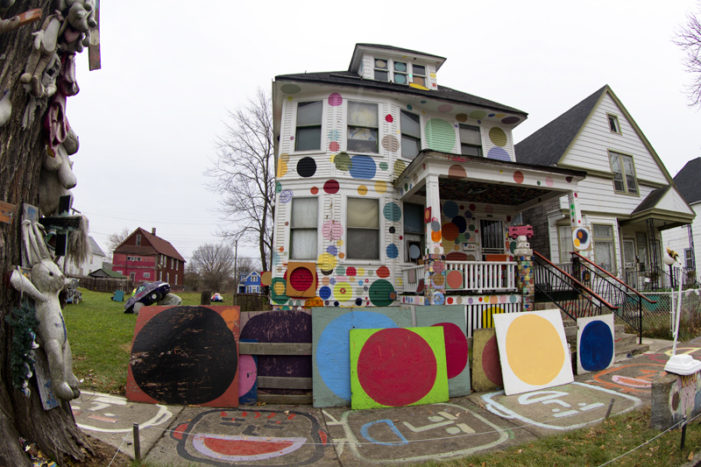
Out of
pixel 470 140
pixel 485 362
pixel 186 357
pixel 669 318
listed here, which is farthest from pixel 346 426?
pixel 669 318

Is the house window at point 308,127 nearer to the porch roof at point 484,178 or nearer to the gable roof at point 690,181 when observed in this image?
the porch roof at point 484,178

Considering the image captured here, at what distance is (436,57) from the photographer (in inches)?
488

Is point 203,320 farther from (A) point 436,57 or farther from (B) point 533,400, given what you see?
(A) point 436,57

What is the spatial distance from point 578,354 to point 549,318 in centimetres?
83

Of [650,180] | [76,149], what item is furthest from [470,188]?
[650,180]

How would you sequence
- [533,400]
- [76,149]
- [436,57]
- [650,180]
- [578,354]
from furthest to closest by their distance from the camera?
[650,180]
[436,57]
[578,354]
[533,400]
[76,149]

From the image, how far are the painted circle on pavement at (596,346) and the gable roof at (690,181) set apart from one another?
19200mm

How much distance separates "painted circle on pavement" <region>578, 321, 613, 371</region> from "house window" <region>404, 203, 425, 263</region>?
4463 millimetres

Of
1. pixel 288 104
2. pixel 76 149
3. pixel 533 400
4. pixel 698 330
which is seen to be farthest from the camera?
pixel 288 104

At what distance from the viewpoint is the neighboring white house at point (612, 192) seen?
13.4m

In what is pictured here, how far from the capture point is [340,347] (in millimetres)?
5414

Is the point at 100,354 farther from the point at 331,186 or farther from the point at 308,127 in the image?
the point at 308,127

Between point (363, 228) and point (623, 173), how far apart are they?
483 inches

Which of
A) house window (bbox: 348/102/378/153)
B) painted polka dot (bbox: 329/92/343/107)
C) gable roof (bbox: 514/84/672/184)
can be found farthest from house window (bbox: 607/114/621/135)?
painted polka dot (bbox: 329/92/343/107)
